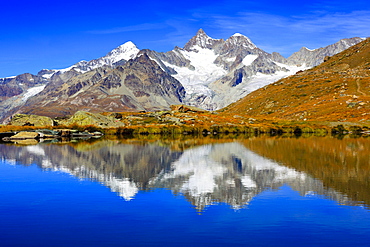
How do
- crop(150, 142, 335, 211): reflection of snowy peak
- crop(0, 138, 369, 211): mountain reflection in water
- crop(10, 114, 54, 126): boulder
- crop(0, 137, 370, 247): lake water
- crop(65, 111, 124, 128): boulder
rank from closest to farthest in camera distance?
crop(0, 137, 370, 247): lake water, crop(150, 142, 335, 211): reflection of snowy peak, crop(0, 138, 369, 211): mountain reflection in water, crop(65, 111, 124, 128): boulder, crop(10, 114, 54, 126): boulder

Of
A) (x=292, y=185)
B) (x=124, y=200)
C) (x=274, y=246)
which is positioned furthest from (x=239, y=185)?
(x=274, y=246)

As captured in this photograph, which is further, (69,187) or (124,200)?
(69,187)

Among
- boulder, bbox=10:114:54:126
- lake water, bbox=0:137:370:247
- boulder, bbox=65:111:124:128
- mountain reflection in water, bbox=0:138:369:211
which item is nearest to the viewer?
lake water, bbox=0:137:370:247

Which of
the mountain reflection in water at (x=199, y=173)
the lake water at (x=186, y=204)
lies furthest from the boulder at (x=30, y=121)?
the lake water at (x=186, y=204)

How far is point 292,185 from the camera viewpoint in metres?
32.3

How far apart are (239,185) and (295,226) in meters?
11.8

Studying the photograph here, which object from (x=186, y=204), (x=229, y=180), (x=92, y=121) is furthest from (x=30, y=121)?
(x=186, y=204)

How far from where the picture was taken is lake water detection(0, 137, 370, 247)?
1884 cm

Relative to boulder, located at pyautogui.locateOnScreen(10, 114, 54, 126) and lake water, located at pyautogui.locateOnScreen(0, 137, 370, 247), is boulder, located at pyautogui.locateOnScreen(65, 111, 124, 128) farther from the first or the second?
lake water, located at pyautogui.locateOnScreen(0, 137, 370, 247)

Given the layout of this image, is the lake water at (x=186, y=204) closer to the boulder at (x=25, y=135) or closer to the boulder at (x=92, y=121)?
the boulder at (x=25, y=135)

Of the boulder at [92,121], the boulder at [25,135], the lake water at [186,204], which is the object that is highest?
the boulder at [92,121]

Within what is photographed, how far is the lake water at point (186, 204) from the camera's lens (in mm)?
18844

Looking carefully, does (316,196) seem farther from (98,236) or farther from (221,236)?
(98,236)

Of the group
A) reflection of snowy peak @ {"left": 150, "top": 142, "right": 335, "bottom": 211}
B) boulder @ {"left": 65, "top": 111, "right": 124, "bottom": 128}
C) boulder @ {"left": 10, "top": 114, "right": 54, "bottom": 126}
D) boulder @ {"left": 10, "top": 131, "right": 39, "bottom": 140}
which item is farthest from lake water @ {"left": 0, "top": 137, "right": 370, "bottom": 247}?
boulder @ {"left": 10, "top": 114, "right": 54, "bottom": 126}
